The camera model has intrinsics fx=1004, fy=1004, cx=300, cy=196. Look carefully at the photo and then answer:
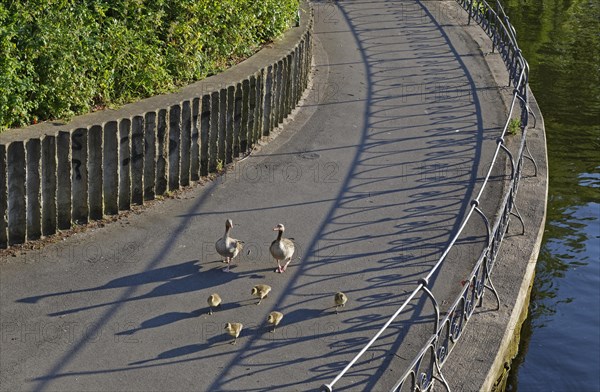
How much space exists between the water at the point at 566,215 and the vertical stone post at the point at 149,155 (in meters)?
5.38

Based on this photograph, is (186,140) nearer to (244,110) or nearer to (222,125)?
(222,125)

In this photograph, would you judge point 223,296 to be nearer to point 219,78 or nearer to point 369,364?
point 369,364

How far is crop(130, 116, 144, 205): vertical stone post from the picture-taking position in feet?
41.9

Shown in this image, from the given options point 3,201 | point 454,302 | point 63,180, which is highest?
point 63,180

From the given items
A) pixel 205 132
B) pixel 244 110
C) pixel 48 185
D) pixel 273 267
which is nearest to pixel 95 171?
pixel 48 185

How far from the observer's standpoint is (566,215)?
18.2 metres

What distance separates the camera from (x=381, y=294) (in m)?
11.4

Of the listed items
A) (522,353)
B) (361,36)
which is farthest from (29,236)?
(361,36)

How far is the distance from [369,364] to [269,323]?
124 centimetres

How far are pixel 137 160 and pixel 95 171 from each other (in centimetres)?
69

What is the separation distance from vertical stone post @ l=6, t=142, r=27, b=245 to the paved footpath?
0.32 metres

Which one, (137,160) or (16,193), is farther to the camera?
(137,160)

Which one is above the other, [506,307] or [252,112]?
[252,112]

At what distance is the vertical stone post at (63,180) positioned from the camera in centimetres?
1198
